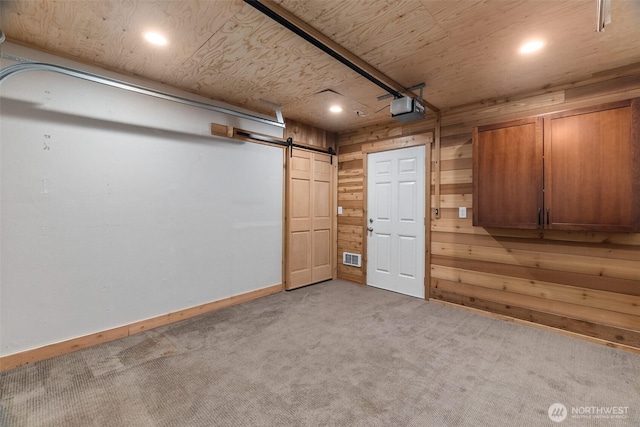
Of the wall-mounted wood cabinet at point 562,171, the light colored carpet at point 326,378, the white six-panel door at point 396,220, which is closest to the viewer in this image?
the light colored carpet at point 326,378

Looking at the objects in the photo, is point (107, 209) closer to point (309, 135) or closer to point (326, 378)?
point (326, 378)

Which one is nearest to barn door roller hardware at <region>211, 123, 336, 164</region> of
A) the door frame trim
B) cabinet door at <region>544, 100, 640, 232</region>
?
the door frame trim

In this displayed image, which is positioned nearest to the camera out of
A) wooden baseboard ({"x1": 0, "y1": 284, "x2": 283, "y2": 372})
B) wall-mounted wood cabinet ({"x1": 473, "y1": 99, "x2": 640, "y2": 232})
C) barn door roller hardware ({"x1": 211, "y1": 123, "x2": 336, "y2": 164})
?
wooden baseboard ({"x1": 0, "y1": 284, "x2": 283, "y2": 372})

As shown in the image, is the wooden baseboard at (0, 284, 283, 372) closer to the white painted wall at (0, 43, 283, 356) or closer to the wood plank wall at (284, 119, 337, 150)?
the white painted wall at (0, 43, 283, 356)

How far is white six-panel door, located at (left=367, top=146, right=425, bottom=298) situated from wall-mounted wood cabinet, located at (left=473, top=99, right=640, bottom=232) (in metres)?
0.94

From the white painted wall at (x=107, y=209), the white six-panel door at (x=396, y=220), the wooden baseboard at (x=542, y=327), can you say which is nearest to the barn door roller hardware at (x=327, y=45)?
the white six-panel door at (x=396, y=220)

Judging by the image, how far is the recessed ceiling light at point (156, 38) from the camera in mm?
2123

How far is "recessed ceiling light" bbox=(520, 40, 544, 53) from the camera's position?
220 cm

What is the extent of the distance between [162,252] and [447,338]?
2961mm

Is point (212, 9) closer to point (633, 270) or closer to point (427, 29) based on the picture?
point (427, 29)

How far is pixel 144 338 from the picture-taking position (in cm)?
271

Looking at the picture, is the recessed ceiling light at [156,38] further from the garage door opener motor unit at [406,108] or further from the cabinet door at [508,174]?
the cabinet door at [508,174]

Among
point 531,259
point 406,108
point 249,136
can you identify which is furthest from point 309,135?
point 531,259

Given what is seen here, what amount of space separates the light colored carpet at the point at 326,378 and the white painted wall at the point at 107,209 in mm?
422
